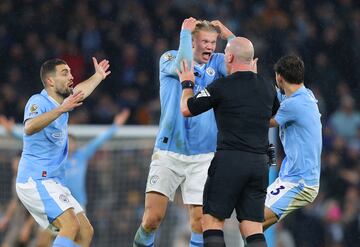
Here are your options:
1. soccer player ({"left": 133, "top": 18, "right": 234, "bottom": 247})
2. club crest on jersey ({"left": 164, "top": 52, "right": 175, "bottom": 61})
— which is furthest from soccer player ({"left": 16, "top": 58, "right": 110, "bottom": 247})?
club crest on jersey ({"left": 164, "top": 52, "right": 175, "bottom": 61})

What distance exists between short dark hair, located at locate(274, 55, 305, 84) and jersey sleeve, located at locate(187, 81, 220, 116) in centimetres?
103

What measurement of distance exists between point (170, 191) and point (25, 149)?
126cm

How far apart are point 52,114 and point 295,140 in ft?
6.47

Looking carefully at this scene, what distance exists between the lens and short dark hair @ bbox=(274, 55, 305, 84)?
827 centimetres

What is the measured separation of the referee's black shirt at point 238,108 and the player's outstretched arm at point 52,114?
42.2 inches

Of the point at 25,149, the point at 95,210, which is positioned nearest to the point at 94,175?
the point at 95,210

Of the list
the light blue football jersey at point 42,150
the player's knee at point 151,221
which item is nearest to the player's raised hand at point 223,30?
the light blue football jersey at point 42,150

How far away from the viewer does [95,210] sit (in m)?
13.1

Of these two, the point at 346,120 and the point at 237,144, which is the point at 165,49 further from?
the point at 237,144

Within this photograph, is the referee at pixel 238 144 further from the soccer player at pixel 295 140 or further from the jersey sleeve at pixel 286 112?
the soccer player at pixel 295 140

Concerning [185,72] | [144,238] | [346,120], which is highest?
[185,72]

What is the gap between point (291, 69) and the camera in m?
8.28

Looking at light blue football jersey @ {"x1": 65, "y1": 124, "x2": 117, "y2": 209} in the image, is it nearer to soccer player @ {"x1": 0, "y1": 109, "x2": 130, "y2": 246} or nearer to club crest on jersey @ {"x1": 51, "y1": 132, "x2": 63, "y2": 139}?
soccer player @ {"x1": 0, "y1": 109, "x2": 130, "y2": 246}

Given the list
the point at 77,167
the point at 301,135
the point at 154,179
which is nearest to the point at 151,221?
the point at 154,179
